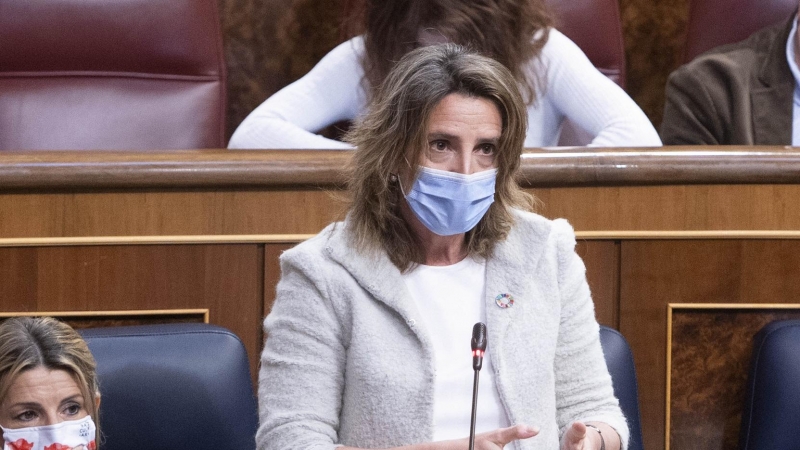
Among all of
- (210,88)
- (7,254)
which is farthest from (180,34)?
(7,254)

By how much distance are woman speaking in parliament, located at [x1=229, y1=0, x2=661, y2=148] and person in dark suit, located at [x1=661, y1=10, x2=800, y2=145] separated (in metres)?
0.12

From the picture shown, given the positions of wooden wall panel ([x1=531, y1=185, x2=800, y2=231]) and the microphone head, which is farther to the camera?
wooden wall panel ([x1=531, y1=185, x2=800, y2=231])

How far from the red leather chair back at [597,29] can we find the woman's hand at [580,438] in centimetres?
108

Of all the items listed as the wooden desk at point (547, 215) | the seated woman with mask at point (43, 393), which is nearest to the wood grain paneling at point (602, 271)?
the wooden desk at point (547, 215)

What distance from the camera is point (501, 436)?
1066 mm

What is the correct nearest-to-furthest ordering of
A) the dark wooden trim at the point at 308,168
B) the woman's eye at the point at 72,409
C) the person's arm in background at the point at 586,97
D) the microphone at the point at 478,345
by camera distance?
the microphone at the point at 478,345 < the woman's eye at the point at 72,409 < the dark wooden trim at the point at 308,168 < the person's arm in background at the point at 586,97

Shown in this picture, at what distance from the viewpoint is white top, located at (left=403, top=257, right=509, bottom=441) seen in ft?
Answer: 3.98

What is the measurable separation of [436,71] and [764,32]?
94cm

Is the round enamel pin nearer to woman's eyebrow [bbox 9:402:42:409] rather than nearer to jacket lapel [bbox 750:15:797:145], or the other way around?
woman's eyebrow [bbox 9:402:42:409]

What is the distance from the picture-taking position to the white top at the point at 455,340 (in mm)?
1213

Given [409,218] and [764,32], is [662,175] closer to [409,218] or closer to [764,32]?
[409,218]

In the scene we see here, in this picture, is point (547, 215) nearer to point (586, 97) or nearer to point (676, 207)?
point (676, 207)

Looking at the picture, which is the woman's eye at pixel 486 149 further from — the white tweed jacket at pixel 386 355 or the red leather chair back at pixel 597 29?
the red leather chair back at pixel 597 29

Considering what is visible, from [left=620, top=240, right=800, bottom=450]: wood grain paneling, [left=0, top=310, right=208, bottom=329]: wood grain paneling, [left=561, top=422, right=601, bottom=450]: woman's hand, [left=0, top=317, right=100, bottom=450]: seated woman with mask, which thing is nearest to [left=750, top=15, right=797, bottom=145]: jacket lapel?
[left=620, top=240, right=800, bottom=450]: wood grain paneling
